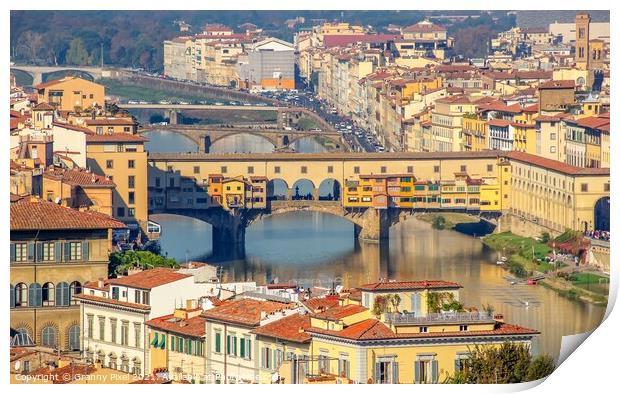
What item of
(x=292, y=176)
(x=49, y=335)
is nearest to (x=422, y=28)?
(x=292, y=176)

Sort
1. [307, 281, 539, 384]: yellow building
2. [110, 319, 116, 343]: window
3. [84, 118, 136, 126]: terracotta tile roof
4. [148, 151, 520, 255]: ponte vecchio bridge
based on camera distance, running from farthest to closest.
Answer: [148, 151, 520, 255]: ponte vecchio bridge < [84, 118, 136, 126]: terracotta tile roof < [110, 319, 116, 343]: window < [307, 281, 539, 384]: yellow building

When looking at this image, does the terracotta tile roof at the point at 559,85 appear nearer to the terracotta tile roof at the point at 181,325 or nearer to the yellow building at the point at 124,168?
the yellow building at the point at 124,168

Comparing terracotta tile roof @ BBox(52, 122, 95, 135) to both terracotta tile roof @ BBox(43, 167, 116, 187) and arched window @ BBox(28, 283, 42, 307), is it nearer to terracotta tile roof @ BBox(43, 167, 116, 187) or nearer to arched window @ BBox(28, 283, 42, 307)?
terracotta tile roof @ BBox(43, 167, 116, 187)

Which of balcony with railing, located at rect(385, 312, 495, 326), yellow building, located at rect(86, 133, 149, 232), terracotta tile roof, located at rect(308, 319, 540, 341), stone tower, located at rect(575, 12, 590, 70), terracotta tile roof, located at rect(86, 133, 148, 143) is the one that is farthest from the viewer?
stone tower, located at rect(575, 12, 590, 70)

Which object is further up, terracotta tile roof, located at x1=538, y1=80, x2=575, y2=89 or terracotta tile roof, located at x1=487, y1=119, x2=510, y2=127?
terracotta tile roof, located at x1=538, y1=80, x2=575, y2=89

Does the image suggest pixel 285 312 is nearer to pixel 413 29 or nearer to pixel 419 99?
pixel 419 99

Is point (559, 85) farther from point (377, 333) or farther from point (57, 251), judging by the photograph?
point (377, 333)

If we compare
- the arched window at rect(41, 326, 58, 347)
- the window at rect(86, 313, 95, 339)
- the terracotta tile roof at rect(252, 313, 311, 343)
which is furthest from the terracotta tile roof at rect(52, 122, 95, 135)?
the terracotta tile roof at rect(252, 313, 311, 343)

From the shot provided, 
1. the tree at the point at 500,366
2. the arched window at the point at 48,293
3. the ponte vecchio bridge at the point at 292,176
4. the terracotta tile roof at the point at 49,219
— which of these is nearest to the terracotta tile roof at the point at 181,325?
the arched window at the point at 48,293
